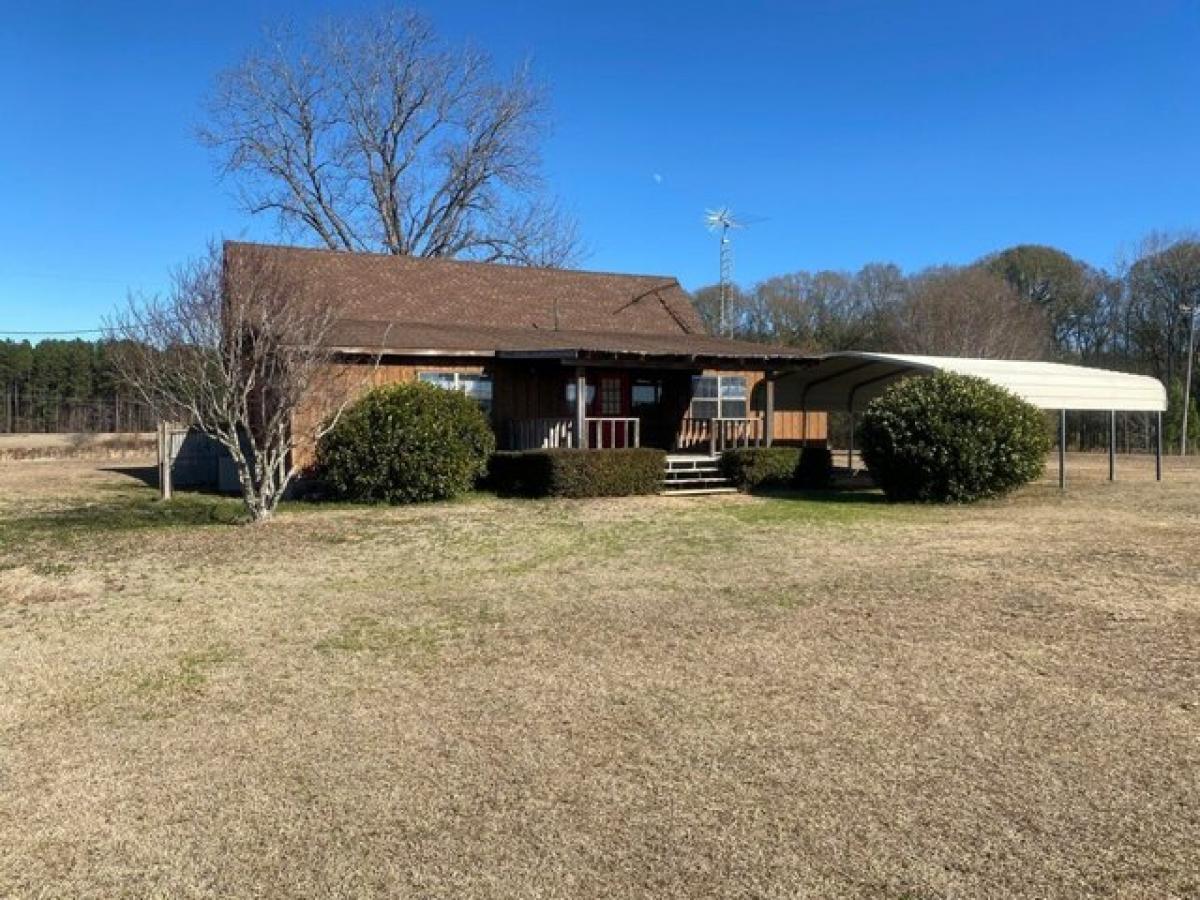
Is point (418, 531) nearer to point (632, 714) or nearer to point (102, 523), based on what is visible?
point (102, 523)

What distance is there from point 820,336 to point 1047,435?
32.5 meters

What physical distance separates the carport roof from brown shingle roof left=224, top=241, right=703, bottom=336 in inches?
151

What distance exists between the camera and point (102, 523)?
12.3 metres

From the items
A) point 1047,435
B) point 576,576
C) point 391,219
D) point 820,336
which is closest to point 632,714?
point 576,576

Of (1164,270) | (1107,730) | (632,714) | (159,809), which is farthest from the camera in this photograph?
(1164,270)

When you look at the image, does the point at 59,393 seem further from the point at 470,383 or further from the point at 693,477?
the point at 693,477

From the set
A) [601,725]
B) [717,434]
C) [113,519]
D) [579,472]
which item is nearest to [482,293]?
[717,434]

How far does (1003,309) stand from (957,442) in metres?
25.6

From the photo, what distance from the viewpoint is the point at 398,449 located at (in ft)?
47.3

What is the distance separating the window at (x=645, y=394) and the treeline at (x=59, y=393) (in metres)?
22.0

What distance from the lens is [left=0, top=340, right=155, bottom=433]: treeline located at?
3481cm

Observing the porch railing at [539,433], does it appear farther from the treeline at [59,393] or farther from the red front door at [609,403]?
the treeline at [59,393]

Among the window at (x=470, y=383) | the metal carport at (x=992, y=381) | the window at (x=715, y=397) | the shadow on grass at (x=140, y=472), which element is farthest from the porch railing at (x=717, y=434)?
the shadow on grass at (x=140, y=472)

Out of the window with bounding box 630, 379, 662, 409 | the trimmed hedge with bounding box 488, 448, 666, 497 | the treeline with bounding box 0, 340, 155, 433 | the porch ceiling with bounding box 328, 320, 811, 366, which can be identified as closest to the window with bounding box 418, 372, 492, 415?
the porch ceiling with bounding box 328, 320, 811, 366
